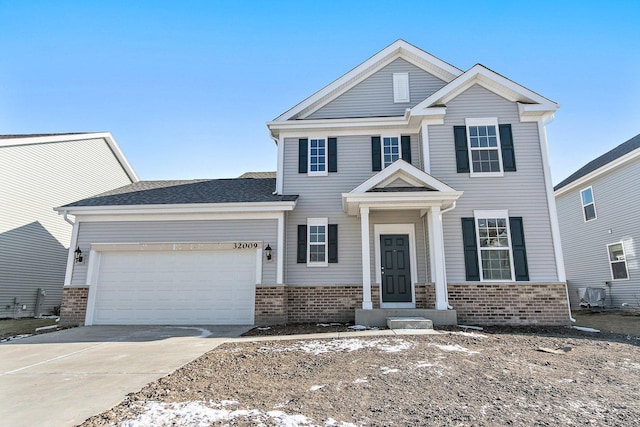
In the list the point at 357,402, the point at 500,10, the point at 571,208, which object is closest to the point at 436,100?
the point at 500,10

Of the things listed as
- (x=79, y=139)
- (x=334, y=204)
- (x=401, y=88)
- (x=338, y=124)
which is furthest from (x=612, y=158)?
(x=79, y=139)

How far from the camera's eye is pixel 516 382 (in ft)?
14.4

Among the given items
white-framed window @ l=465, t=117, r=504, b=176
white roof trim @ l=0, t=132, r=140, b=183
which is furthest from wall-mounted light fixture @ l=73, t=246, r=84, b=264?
white-framed window @ l=465, t=117, r=504, b=176

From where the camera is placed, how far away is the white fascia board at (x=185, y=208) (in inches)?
396

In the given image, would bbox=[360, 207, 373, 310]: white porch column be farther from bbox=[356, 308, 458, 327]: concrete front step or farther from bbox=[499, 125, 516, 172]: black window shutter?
bbox=[499, 125, 516, 172]: black window shutter

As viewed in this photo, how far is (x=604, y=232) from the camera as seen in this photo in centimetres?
1440

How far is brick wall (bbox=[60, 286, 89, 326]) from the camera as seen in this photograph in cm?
1002

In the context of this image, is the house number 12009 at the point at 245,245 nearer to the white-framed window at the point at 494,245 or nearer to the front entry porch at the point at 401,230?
the front entry porch at the point at 401,230

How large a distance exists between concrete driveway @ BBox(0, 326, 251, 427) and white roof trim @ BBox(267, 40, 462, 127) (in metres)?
7.22

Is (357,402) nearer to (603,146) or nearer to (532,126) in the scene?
(532,126)

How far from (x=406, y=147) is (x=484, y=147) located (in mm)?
2213

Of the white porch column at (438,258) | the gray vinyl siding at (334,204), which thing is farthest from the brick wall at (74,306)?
the white porch column at (438,258)

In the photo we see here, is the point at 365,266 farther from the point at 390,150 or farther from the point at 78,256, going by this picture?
the point at 78,256

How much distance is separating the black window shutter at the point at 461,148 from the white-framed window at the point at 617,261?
27.1 feet
